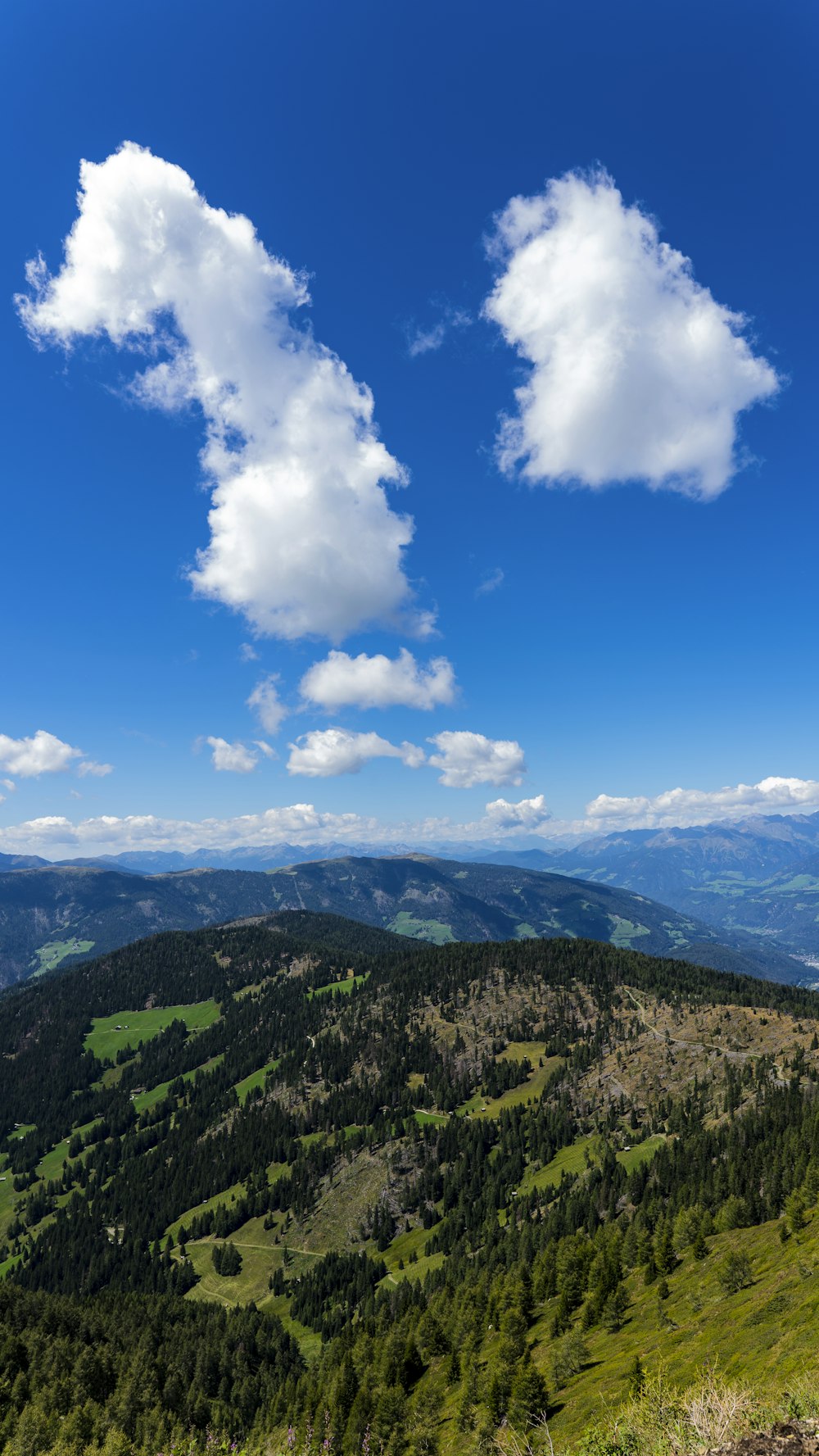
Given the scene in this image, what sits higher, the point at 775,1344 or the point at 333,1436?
the point at 775,1344

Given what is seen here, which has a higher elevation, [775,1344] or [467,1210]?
[775,1344]

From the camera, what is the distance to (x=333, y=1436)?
3834 inches

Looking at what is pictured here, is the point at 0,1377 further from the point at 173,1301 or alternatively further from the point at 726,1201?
the point at 726,1201

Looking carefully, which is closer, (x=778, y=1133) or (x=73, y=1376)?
(x=73, y=1376)

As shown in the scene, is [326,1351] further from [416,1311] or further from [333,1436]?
[333,1436]

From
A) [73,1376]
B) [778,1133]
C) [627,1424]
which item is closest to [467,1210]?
[778,1133]

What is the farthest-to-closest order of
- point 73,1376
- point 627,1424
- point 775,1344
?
1. point 73,1376
2. point 775,1344
3. point 627,1424

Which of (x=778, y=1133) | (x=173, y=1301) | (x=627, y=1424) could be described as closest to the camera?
(x=627, y=1424)

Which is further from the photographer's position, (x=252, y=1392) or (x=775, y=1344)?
(x=252, y=1392)

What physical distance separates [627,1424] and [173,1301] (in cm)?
21023

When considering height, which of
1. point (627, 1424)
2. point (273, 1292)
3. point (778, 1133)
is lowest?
point (273, 1292)

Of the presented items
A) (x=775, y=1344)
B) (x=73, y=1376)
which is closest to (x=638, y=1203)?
(x=775, y=1344)

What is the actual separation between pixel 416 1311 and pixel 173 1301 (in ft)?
308

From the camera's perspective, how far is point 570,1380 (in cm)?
8388
